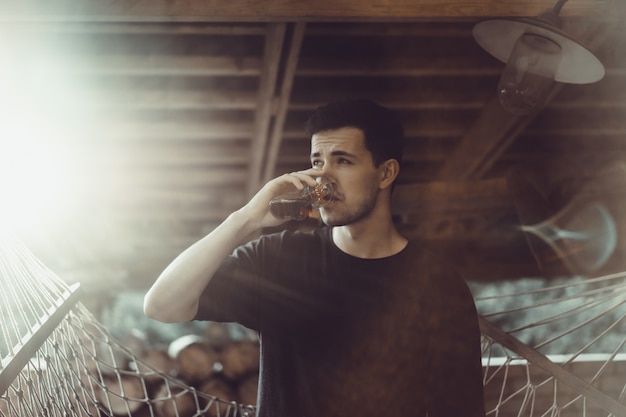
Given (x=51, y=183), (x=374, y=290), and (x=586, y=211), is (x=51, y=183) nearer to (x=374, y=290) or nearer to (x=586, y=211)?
(x=374, y=290)

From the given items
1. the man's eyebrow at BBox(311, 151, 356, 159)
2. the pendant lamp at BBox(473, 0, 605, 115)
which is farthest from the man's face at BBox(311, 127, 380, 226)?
the pendant lamp at BBox(473, 0, 605, 115)

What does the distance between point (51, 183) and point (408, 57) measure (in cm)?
133

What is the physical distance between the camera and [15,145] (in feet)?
6.39

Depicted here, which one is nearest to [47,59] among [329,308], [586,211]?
[329,308]

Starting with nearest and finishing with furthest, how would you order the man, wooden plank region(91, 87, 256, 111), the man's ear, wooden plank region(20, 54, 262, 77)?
the man < the man's ear < wooden plank region(20, 54, 262, 77) < wooden plank region(91, 87, 256, 111)

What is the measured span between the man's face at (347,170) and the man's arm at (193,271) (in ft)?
0.81

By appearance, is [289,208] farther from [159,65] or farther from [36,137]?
[36,137]

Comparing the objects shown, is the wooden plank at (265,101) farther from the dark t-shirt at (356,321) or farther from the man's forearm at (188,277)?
the man's forearm at (188,277)

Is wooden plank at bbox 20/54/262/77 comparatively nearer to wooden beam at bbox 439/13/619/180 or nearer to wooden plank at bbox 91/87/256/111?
wooden plank at bbox 91/87/256/111

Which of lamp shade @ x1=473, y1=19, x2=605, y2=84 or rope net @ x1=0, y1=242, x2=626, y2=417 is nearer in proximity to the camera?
rope net @ x1=0, y1=242, x2=626, y2=417

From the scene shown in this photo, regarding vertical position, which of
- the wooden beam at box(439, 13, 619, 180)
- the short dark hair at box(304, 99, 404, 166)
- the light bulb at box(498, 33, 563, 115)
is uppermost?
the wooden beam at box(439, 13, 619, 180)

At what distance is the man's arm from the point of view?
151cm

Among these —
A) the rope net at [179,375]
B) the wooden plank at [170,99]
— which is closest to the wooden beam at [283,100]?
the wooden plank at [170,99]

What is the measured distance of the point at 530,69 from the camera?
1740 millimetres
